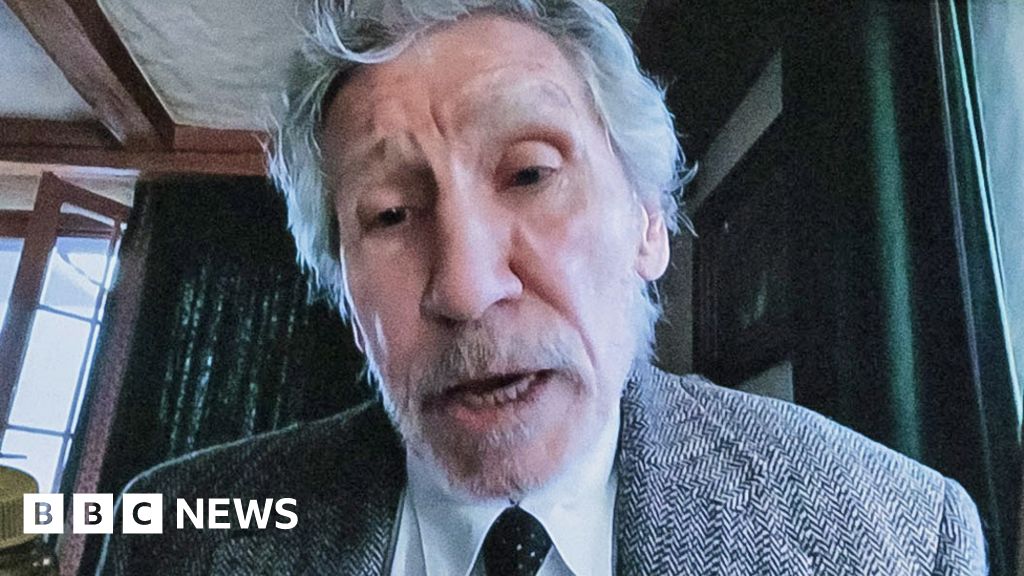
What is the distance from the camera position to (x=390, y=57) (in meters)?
0.54

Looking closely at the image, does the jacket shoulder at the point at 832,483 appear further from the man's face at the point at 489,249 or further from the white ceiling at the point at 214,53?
the white ceiling at the point at 214,53

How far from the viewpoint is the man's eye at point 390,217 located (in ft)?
1.73

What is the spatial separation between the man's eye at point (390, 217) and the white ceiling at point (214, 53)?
16 centimetres

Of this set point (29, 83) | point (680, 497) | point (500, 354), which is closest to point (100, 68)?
point (29, 83)

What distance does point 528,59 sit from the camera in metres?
0.54

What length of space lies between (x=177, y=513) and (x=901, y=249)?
59cm

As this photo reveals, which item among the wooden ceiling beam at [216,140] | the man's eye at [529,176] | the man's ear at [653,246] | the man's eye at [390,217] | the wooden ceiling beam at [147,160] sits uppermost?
the wooden ceiling beam at [216,140]

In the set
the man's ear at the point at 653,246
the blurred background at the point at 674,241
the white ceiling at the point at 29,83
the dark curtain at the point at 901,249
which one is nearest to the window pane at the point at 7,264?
the blurred background at the point at 674,241

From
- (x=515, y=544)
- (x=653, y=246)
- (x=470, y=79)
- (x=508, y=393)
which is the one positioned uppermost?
(x=470, y=79)

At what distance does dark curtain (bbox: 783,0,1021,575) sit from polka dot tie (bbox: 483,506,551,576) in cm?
23

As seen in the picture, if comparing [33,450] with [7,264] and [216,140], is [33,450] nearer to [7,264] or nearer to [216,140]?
[7,264]

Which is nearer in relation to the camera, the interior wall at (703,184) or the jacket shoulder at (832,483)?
the jacket shoulder at (832,483)

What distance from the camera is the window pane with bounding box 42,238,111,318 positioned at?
59 centimetres

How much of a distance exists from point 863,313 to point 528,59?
0.32m
